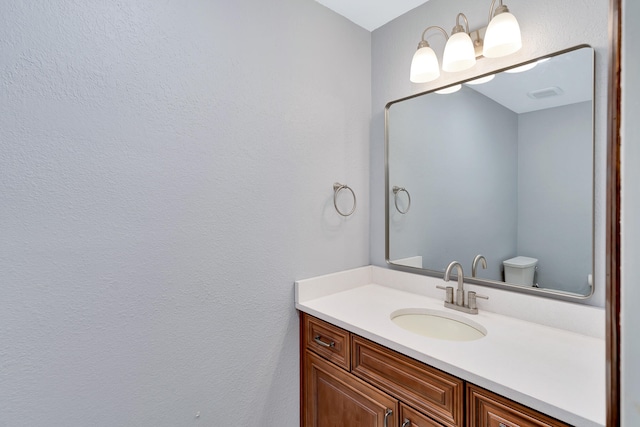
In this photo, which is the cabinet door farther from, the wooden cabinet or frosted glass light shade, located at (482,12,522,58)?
frosted glass light shade, located at (482,12,522,58)

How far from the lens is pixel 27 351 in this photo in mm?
959

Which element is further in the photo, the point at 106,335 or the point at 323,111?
the point at 323,111

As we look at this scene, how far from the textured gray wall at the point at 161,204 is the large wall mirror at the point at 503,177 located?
441 millimetres

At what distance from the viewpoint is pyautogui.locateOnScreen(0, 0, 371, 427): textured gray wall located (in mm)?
963

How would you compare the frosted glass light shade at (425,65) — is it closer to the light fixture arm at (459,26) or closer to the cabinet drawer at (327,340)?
the light fixture arm at (459,26)

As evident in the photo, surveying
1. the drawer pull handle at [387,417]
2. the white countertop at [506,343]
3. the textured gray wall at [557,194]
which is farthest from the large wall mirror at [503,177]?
the drawer pull handle at [387,417]

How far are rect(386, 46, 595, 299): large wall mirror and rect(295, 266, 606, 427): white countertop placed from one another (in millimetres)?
110

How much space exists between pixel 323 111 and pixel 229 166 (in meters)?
0.62

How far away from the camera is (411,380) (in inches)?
44.0

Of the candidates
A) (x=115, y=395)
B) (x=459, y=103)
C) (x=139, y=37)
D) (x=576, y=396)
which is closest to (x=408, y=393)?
(x=576, y=396)

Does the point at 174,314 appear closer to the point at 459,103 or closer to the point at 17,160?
the point at 17,160

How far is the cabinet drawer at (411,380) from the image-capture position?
1002 mm

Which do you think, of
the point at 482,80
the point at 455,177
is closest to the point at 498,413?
the point at 455,177

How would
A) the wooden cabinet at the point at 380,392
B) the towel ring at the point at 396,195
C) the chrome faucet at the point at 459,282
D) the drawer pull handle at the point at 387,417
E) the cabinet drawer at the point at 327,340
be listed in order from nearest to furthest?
1. the wooden cabinet at the point at 380,392
2. the drawer pull handle at the point at 387,417
3. the cabinet drawer at the point at 327,340
4. the chrome faucet at the point at 459,282
5. the towel ring at the point at 396,195
